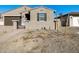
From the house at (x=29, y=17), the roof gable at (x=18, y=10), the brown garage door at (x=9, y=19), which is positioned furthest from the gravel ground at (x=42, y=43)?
the roof gable at (x=18, y=10)

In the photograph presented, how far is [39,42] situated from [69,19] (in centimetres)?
65

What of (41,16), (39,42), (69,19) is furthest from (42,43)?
(69,19)

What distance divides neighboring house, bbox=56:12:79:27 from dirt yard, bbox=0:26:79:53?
6.8 inches

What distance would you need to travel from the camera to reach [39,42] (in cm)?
371

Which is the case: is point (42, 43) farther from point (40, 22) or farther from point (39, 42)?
point (40, 22)

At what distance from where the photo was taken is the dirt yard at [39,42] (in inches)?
144

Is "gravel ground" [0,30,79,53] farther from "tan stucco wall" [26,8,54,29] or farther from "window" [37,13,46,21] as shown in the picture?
"window" [37,13,46,21]

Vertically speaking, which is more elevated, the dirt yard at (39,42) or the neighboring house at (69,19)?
the neighboring house at (69,19)

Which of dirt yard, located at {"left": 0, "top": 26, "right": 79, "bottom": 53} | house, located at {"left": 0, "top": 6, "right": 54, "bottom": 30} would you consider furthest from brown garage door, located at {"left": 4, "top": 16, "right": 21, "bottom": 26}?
dirt yard, located at {"left": 0, "top": 26, "right": 79, "bottom": 53}

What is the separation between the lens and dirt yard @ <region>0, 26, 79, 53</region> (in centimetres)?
365

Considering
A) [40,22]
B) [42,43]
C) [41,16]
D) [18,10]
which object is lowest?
[42,43]

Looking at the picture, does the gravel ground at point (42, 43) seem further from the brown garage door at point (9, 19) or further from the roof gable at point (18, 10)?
the roof gable at point (18, 10)

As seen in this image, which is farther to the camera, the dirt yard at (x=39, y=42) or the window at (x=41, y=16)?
the window at (x=41, y=16)

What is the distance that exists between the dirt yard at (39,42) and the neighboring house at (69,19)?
6.8 inches
